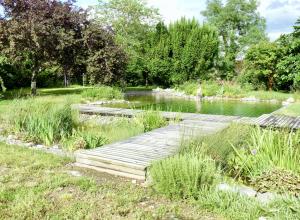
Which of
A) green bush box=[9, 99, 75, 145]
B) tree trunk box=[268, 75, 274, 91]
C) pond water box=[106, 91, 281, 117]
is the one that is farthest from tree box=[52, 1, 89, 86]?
tree trunk box=[268, 75, 274, 91]

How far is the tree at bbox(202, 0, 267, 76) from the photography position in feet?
95.0

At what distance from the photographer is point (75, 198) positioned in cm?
349

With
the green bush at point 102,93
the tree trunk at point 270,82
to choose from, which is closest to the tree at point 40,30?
the green bush at point 102,93

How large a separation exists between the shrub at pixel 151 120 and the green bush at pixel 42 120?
1.55 metres

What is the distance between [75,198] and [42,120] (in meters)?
3.03

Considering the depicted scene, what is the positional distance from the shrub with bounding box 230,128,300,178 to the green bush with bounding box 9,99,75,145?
3.28 meters

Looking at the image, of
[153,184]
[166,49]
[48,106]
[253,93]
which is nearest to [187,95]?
[253,93]

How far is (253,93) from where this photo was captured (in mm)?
17422

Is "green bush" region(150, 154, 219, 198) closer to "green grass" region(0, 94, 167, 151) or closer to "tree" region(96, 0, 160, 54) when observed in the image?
"green grass" region(0, 94, 167, 151)

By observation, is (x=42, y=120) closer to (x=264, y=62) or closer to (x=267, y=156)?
(x=267, y=156)

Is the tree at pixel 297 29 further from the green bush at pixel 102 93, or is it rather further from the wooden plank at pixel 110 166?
the wooden plank at pixel 110 166

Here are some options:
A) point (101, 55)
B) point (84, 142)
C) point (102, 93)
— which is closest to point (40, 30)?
point (101, 55)

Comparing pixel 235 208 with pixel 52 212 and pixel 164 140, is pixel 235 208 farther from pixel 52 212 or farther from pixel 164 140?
pixel 164 140

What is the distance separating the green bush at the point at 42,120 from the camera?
6.14 metres
